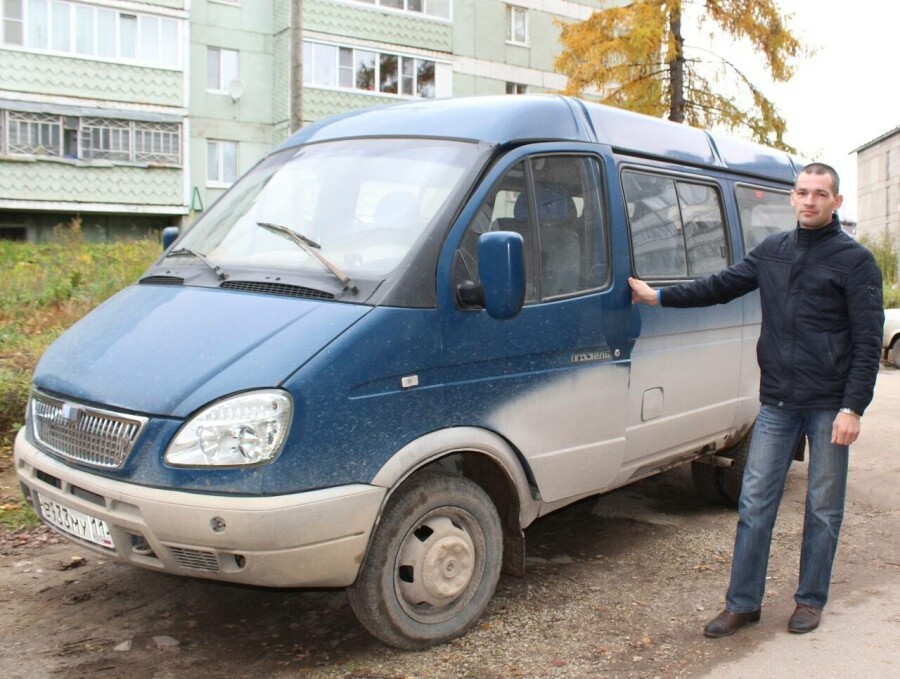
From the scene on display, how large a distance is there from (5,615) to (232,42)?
27.1 metres

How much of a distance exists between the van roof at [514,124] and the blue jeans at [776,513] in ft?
5.43

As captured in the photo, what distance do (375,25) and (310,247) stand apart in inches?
1103

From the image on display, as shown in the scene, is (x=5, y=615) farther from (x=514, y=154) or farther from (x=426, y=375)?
(x=514, y=154)

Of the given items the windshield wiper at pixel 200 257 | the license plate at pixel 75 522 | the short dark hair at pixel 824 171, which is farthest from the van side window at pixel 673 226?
the license plate at pixel 75 522

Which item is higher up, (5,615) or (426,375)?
(426,375)

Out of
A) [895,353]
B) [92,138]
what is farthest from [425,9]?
A: [895,353]

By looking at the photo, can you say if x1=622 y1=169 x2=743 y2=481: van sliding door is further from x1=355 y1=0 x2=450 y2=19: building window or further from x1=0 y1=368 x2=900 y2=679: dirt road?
x1=355 y1=0 x2=450 y2=19: building window

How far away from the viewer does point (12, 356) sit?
7723 millimetres

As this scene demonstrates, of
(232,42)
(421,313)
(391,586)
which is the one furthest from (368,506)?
(232,42)

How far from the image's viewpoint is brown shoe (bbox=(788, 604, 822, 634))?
414 cm

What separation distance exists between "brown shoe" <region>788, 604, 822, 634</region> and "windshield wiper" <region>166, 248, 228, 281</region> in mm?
2920

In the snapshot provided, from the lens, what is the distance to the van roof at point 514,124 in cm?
432

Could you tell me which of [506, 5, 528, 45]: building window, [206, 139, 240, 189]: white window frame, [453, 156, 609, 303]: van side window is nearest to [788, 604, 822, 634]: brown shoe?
[453, 156, 609, 303]: van side window

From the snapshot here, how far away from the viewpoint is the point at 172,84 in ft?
89.4
